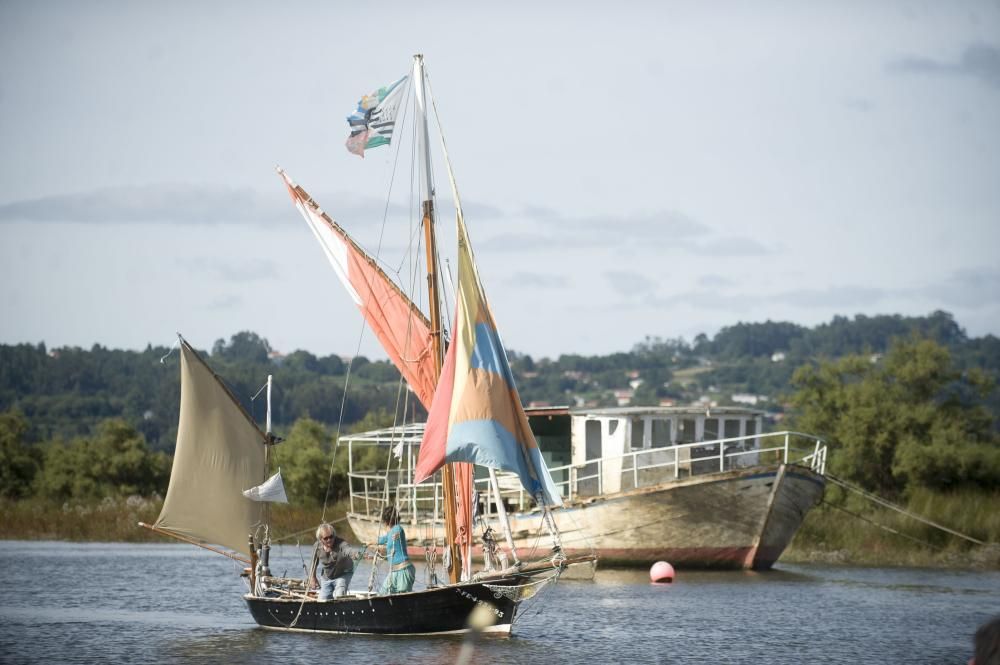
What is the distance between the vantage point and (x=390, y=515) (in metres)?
25.2

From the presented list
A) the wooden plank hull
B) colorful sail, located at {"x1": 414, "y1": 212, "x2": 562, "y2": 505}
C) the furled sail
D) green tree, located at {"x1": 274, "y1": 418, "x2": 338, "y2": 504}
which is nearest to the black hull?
colorful sail, located at {"x1": 414, "y1": 212, "x2": 562, "y2": 505}

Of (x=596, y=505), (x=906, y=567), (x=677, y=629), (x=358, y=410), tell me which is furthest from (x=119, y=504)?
(x=358, y=410)

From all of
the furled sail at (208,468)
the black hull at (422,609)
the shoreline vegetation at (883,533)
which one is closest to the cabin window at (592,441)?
the shoreline vegetation at (883,533)

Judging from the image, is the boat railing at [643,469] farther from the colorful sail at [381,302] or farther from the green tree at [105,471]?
the green tree at [105,471]

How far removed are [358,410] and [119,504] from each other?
117 metres

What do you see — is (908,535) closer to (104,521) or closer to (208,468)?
(208,468)

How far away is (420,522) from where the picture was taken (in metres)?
47.2

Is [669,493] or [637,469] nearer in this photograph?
[669,493]

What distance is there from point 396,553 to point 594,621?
19.1 feet

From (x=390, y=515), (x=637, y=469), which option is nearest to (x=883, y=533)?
(x=637, y=469)

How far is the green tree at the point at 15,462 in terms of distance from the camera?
2800 inches

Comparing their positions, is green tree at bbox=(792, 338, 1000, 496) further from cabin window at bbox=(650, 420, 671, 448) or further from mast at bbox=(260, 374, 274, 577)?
mast at bbox=(260, 374, 274, 577)

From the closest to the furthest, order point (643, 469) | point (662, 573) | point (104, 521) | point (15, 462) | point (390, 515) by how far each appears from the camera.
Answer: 1. point (390, 515)
2. point (662, 573)
3. point (643, 469)
4. point (104, 521)
5. point (15, 462)

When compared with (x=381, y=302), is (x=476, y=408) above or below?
below
